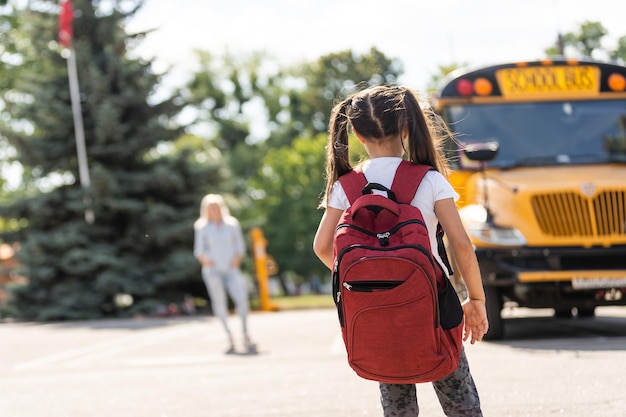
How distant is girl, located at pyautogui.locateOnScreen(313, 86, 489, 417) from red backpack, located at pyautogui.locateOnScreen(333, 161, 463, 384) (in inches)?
5.9

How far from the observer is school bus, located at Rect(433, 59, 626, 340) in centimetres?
839

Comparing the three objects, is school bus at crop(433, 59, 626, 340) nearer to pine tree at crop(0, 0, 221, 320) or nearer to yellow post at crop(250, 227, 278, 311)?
yellow post at crop(250, 227, 278, 311)

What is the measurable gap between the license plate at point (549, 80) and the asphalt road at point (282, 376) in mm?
2432

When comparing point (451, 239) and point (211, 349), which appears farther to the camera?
point (211, 349)

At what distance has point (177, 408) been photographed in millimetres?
5992

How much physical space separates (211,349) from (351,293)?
25.9ft

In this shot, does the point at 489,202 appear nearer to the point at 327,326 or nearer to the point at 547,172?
the point at 547,172

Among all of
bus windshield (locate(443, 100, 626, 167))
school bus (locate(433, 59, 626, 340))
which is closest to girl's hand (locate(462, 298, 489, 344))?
school bus (locate(433, 59, 626, 340))

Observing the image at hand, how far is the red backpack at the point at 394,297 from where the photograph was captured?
2979 mm

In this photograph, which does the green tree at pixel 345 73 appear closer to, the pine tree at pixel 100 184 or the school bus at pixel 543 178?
the school bus at pixel 543 178

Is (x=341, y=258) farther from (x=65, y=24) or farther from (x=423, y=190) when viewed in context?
(x=65, y=24)

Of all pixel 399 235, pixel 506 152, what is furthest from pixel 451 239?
pixel 506 152

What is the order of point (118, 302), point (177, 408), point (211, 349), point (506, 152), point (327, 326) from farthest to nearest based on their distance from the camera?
1. point (118, 302)
2. point (327, 326)
3. point (211, 349)
4. point (506, 152)
5. point (177, 408)

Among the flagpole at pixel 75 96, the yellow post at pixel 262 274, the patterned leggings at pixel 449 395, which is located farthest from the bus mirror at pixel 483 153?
the flagpole at pixel 75 96
